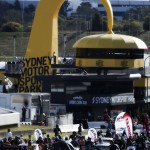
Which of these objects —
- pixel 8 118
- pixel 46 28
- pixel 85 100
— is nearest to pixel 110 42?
pixel 46 28

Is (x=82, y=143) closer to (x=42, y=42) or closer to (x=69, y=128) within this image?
(x=69, y=128)

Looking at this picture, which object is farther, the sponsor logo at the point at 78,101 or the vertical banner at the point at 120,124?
the sponsor logo at the point at 78,101

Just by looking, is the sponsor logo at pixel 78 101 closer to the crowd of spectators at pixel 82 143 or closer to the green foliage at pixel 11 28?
the crowd of spectators at pixel 82 143

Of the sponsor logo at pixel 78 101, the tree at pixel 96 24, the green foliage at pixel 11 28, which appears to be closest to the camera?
the sponsor logo at pixel 78 101

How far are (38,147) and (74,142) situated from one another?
2646mm

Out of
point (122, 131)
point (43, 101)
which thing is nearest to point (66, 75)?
point (43, 101)

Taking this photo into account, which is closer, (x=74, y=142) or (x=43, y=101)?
(x=74, y=142)

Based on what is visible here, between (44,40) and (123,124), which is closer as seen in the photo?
(123,124)

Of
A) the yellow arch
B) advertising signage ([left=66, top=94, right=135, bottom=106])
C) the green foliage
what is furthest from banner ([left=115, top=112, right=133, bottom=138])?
the green foliage

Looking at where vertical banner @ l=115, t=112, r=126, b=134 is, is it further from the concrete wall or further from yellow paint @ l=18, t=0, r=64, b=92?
yellow paint @ l=18, t=0, r=64, b=92

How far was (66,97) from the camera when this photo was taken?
5806cm

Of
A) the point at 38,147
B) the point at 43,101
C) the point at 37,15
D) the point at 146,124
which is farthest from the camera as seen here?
the point at 37,15

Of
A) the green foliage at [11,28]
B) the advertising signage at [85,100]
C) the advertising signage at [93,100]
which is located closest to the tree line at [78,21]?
the green foliage at [11,28]

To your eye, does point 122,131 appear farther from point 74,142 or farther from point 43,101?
point 43,101
